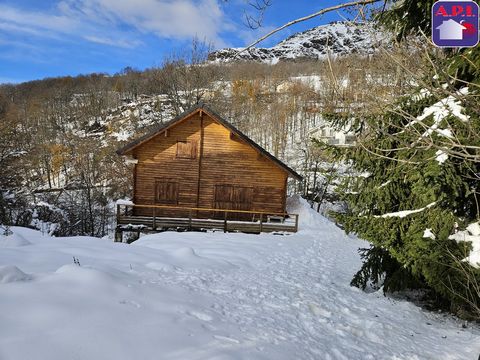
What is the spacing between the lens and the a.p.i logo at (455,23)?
8.07 ft

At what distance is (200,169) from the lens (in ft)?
63.7

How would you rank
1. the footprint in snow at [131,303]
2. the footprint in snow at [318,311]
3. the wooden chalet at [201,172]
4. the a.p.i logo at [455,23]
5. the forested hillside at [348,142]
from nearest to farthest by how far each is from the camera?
the a.p.i logo at [455,23] < the forested hillside at [348,142] < the footprint in snow at [131,303] < the footprint in snow at [318,311] < the wooden chalet at [201,172]

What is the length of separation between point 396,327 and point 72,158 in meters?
46.6

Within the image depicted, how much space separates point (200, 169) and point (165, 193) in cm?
248

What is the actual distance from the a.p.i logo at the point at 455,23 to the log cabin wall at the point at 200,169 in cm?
1669

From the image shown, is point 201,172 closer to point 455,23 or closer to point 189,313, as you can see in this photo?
point 189,313

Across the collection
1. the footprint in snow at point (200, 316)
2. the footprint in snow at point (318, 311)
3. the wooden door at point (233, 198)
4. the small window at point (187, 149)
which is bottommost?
the footprint in snow at point (318, 311)

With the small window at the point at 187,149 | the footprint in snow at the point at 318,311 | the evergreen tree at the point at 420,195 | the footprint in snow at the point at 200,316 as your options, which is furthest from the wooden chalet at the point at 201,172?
the footprint in snow at the point at 200,316

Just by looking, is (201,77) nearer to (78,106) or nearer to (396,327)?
(396,327)

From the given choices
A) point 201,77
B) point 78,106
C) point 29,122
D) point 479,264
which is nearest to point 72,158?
point 201,77

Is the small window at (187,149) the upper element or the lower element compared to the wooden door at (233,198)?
upper

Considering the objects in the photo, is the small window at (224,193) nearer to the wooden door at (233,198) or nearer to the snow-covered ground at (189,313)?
the wooden door at (233,198)

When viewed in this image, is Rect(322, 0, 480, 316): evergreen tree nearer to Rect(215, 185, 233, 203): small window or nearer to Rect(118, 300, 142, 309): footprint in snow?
Rect(118, 300, 142, 309): footprint in snow

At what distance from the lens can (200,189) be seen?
63.9ft
